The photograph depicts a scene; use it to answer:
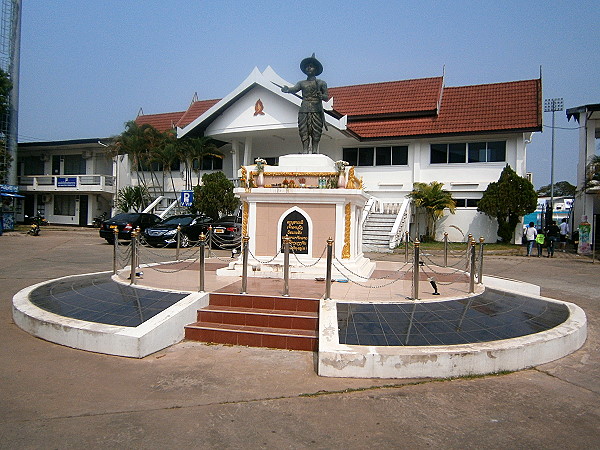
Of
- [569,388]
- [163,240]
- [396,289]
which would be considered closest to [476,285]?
[396,289]

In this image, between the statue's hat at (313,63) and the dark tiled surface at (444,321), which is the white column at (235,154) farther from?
the dark tiled surface at (444,321)

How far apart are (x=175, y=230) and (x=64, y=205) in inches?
845

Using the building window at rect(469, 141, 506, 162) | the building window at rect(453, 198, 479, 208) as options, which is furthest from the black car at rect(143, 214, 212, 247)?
the building window at rect(469, 141, 506, 162)

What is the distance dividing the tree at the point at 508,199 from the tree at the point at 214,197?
43.7 feet

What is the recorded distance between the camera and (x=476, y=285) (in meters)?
9.54

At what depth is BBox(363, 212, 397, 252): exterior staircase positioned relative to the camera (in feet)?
74.4

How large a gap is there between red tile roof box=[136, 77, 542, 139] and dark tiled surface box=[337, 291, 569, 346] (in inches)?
765

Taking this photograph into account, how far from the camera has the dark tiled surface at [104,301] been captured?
7066mm

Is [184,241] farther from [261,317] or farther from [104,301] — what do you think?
[261,317]

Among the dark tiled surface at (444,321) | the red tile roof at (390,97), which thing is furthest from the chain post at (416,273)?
the red tile roof at (390,97)

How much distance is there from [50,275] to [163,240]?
8109 mm

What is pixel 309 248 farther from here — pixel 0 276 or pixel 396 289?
pixel 0 276

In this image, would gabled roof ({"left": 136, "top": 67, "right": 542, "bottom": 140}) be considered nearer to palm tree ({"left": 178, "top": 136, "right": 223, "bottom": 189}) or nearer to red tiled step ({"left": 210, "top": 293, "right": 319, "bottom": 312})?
palm tree ({"left": 178, "top": 136, "right": 223, "bottom": 189})

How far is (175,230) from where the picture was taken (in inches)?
845
